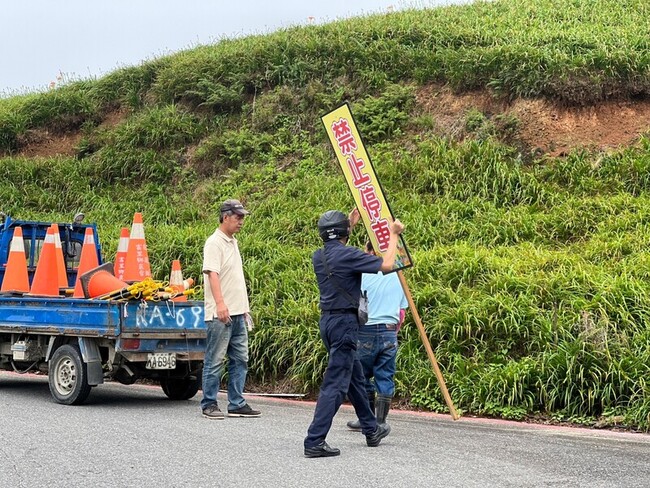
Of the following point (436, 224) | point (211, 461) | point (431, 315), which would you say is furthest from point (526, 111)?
point (211, 461)

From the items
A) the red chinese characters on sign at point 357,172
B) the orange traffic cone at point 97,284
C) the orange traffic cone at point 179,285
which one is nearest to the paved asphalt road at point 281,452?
the orange traffic cone at point 179,285

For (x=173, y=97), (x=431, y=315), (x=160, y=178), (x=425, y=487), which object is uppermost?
(x=173, y=97)

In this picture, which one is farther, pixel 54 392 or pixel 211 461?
pixel 54 392

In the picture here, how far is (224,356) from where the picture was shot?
A: 858cm

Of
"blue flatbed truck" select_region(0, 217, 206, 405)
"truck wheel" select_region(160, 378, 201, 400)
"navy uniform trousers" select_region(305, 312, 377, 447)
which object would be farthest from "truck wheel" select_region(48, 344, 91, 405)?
"navy uniform trousers" select_region(305, 312, 377, 447)

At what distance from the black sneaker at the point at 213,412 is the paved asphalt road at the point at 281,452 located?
89 millimetres

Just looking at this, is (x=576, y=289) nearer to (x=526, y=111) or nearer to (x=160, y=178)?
(x=526, y=111)

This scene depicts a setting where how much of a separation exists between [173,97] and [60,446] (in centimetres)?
1576

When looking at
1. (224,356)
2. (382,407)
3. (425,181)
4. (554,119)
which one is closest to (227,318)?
(224,356)

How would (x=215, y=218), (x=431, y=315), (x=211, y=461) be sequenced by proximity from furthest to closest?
(x=215, y=218) → (x=431, y=315) → (x=211, y=461)

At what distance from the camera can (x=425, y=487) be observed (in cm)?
556

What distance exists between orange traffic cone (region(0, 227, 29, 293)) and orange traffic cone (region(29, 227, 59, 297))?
0.43 feet

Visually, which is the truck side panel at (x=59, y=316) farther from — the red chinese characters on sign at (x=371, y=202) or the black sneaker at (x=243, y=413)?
the red chinese characters on sign at (x=371, y=202)

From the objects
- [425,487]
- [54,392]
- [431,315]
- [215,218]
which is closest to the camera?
[425,487]
